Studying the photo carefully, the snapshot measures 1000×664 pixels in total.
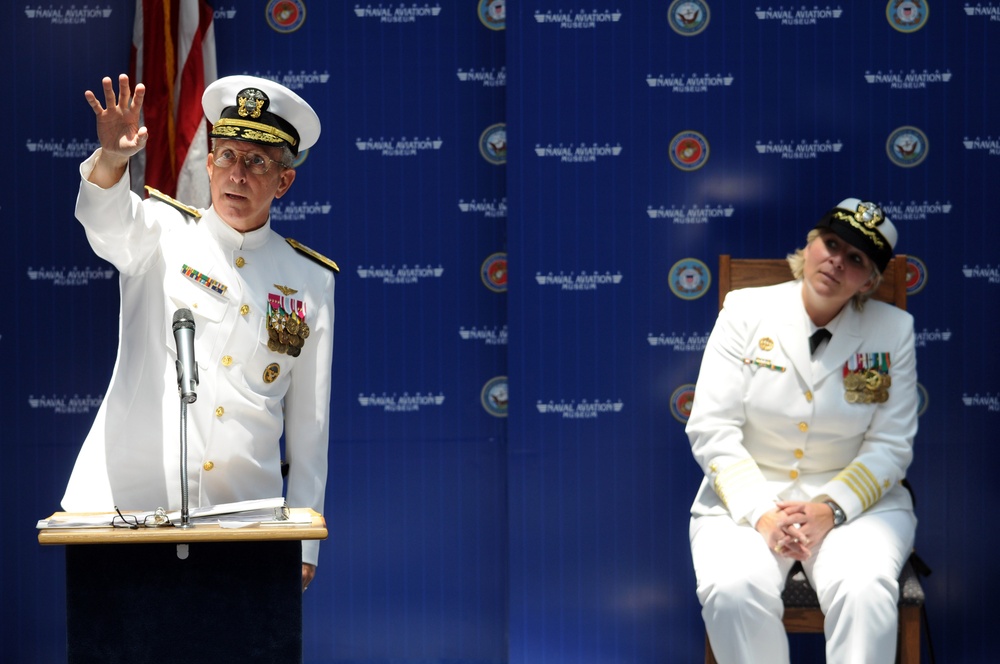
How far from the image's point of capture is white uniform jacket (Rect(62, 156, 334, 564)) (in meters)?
3.02

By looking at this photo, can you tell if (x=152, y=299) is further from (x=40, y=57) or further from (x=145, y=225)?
(x=40, y=57)

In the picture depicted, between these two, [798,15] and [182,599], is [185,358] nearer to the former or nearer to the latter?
[182,599]

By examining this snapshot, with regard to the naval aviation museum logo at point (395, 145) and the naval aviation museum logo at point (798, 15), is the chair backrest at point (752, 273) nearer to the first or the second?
the naval aviation museum logo at point (798, 15)

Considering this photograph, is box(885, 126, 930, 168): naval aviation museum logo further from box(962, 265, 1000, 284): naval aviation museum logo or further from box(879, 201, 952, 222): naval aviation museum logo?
box(962, 265, 1000, 284): naval aviation museum logo

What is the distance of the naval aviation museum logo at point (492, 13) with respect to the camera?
14.7 ft

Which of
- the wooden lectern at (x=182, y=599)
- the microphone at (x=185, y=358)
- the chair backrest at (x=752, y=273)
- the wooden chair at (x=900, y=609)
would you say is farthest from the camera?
the chair backrest at (x=752, y=273)

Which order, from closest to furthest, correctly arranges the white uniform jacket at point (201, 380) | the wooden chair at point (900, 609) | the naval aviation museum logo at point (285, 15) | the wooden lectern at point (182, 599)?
the wooden lectern at point (182, 599) → the white uniform jacket at point (201, 380) → the wooden chair at point (900, 609) → the naval aviation museum logo at point (285, 15)

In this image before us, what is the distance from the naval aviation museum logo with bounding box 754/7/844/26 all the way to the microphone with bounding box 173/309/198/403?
8.90 feet

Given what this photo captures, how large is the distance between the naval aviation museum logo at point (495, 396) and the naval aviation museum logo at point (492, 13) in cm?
130

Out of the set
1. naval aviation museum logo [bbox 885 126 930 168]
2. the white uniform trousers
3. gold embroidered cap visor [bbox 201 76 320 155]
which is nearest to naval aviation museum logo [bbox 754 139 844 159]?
naval aviation museum logo [bbox 885 126 930 168]

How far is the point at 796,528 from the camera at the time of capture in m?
3.60

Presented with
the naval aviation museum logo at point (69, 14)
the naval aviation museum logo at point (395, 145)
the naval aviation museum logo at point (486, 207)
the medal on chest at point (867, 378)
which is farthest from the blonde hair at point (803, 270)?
the naval aviation museum logo at point (69, 14)

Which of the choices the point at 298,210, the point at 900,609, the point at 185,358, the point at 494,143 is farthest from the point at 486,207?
the point at 185,358

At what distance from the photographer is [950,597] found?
14.6 feet
